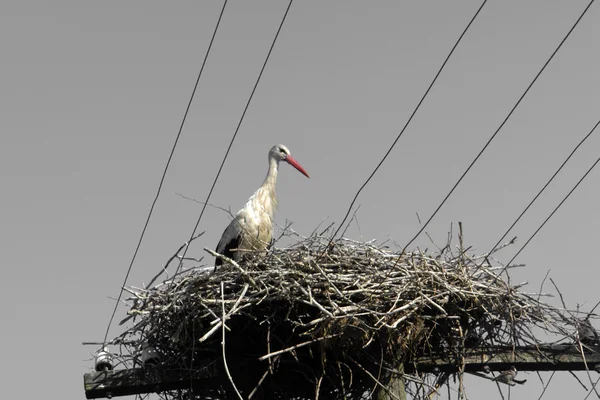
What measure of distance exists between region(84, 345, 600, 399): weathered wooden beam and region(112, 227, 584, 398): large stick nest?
0.05 m

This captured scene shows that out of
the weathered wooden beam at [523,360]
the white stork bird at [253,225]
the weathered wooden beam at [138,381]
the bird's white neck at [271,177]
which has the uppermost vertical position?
the bird's white neck at [271,177]

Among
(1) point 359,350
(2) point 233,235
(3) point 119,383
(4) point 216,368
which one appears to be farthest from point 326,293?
(2) point 233,235

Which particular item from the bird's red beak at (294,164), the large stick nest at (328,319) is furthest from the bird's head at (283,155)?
the large stick nest at (328,319)

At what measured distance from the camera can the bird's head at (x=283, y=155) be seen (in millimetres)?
8703

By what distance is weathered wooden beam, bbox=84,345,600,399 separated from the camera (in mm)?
5406

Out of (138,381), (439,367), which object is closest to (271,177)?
(138,381)

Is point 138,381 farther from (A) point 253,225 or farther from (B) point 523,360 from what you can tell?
(A) point 253,225

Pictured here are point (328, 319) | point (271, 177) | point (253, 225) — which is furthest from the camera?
point (271, 177)

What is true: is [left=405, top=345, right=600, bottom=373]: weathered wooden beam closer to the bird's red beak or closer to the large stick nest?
the large stick nest

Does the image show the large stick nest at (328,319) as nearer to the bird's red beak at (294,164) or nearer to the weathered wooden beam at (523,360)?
the weathered wooden beam at (523,360)

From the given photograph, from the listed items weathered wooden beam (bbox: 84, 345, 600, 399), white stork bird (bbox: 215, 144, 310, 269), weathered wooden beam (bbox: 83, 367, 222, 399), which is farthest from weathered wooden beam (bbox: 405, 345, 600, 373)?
white stork bird (bbox: 215, 144, 310, 269)

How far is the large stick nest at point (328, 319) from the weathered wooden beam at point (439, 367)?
0.05m

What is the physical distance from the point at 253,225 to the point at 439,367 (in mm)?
2602

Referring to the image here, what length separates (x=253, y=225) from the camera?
25.2ft
